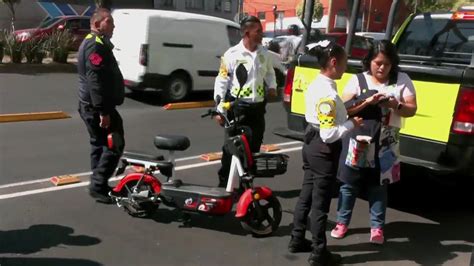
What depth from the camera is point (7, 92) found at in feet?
38.0

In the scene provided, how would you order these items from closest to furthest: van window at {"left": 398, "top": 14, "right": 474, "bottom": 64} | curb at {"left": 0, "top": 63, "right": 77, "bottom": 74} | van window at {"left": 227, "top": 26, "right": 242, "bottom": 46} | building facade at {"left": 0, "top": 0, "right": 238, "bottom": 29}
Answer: van window at {"left": 398, "top": 14, "right": 474, "bottom": 64}
van window at {"left": 227, "top": 26, "right": 242, "bottom": 46}
curb at {"left": 0, "top": 63, "right": 77, "bottom": 74}
building facade at {"left": 0, "top": 0, "right": 238, "bottom": 29}

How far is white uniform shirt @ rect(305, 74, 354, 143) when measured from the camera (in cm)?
359

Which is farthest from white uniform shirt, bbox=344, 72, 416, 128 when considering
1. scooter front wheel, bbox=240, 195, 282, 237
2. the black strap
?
scooter front wheel, bbox=240, 195, 282, 237

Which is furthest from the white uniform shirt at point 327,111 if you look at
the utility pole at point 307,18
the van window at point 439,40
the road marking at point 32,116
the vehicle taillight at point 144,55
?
the vehicle taillight at point 144,55

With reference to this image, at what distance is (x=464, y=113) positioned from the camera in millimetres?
4312

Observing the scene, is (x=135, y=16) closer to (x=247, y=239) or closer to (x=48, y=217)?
(x=48, y=217)

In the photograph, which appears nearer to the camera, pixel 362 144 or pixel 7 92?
pixel 362 144

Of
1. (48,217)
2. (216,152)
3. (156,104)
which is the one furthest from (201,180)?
(156,104)

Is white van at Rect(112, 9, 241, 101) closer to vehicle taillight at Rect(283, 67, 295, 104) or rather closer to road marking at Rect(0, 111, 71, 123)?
road marking at Rect(0, 111, 71, 123)

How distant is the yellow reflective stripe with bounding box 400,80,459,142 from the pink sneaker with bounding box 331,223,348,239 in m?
1.07

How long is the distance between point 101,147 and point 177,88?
6744 millimetres

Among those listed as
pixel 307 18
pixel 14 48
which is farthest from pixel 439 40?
pixel 14 48

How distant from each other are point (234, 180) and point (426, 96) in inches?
71.9

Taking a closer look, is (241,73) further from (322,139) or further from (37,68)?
(37,68)
